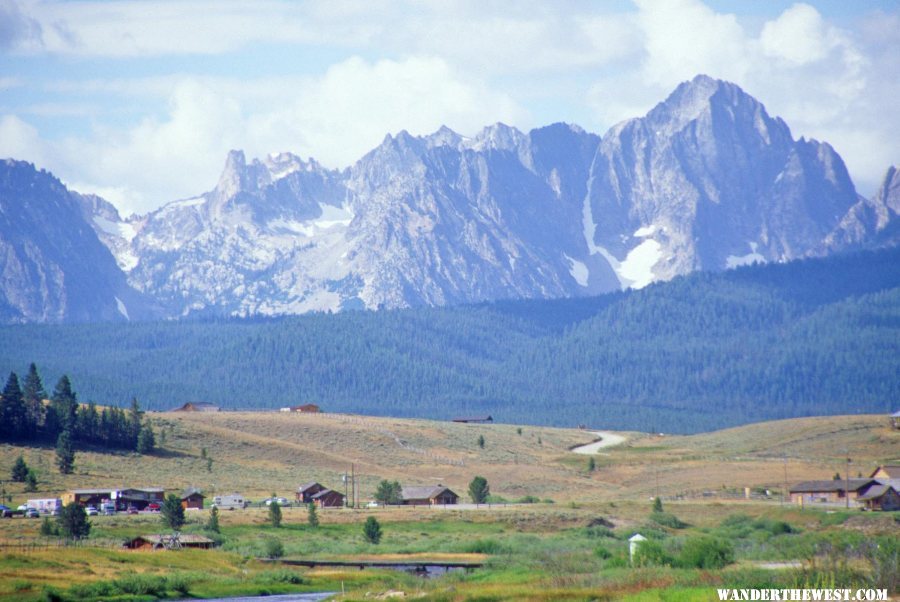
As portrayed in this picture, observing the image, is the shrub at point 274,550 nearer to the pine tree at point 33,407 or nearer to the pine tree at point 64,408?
the pine tree at point 64,408

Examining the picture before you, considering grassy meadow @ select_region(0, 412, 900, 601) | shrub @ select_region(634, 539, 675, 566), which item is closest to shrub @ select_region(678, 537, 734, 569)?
grassy meadow @ select_region(0, 412, 900, 601)

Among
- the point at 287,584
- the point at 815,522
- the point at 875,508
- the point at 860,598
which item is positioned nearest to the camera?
the point at 860,598

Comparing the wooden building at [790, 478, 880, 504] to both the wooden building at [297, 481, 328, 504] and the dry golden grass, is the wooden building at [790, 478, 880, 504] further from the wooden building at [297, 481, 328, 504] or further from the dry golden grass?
the wooden building at [297, 481, 328, 504]

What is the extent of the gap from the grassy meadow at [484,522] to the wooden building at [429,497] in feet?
22.6

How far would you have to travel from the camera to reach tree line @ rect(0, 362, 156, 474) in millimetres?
150625

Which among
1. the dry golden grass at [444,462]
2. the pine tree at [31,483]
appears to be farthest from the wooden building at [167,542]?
the pine tree at [31,483]

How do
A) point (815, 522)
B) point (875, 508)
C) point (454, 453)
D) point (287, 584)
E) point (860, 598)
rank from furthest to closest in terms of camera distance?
point (454, 453)
point (875, 508)
point (815, 522)
point (287, 584)
point (860, 598)

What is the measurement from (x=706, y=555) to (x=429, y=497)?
194 feet

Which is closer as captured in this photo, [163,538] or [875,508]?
[163,538]

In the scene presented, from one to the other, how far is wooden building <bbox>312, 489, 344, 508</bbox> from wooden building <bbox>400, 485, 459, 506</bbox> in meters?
6.40

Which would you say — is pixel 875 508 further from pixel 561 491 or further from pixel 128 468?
pixel 128 468

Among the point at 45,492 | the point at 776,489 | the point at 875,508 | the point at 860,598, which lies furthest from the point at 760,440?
the point at 860,598

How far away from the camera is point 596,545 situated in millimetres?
94438

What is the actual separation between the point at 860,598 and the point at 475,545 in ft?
152
